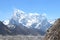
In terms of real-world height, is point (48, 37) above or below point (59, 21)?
below

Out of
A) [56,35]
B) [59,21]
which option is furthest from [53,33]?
[59,21]

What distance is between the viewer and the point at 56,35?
3350 cm

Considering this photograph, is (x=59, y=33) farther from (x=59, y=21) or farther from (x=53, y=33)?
(x=59, y=21)

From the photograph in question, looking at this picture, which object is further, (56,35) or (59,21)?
(59,21)

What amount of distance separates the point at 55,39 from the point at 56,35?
0.73 meters

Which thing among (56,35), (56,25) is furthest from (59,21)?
(56,35)

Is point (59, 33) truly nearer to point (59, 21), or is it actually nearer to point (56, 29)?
point (56, 29)

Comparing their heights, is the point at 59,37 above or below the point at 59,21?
below

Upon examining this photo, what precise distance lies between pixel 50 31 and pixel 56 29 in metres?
0.96

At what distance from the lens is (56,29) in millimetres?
34469

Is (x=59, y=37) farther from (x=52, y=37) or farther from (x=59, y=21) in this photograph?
(x=59, y=21)

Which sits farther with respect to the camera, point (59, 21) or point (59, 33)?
point (59, 21)

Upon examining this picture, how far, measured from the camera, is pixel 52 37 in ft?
109

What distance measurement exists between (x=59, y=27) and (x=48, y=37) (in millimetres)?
2388
